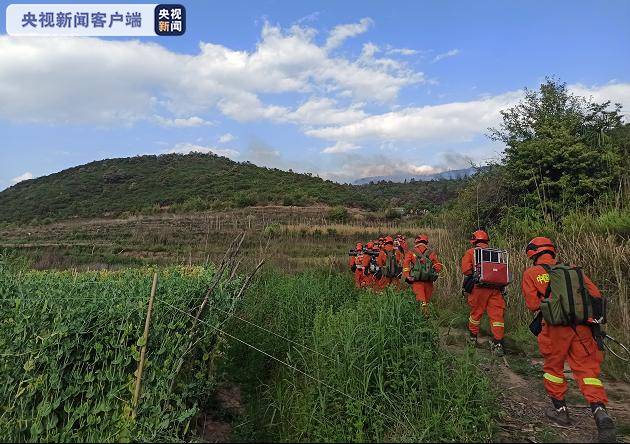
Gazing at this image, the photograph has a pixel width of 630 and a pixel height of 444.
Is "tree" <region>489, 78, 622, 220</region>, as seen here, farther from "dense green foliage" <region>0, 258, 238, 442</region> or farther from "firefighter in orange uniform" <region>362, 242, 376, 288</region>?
"dense green foliage" <region>0, 258, 238, 442</region>

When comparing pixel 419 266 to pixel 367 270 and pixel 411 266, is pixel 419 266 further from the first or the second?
pixel 367 270

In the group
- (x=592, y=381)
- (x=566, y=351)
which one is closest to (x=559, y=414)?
(x=592, y=381)

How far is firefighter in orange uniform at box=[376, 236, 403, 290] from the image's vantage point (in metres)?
10.3

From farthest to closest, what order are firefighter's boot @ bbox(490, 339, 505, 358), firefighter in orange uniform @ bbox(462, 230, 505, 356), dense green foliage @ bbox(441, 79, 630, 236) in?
dense green foliage @ bbox(441, 79, 630, 236), firefighter in orange uniform @ bbox(462, 230, 505, 356), firefighter's boot @ bbox(490, 339, 505, 358)

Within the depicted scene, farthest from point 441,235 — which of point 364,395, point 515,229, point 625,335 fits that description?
point 364,395

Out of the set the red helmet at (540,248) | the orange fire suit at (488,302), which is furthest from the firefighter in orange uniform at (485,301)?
the red helmet at (540,248)

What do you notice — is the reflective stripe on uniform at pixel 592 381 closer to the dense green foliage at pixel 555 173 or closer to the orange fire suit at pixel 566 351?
the orange fire suit at pixel 566 351

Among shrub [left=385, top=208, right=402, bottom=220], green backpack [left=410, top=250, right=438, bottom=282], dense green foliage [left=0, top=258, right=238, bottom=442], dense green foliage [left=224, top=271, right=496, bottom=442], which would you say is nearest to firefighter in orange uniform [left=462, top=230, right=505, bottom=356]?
green backpack [left=410, top=250, right=438, bottom=282]

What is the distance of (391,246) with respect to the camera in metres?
10.7

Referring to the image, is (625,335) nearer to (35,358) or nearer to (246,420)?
(246,420)

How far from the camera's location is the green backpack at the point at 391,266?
1030 cm


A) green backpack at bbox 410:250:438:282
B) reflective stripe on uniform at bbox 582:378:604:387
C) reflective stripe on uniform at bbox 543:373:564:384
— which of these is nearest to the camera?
reflective stripe on uniform at bbox 582:378:604:387

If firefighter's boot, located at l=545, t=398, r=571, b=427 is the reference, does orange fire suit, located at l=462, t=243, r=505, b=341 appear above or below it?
above

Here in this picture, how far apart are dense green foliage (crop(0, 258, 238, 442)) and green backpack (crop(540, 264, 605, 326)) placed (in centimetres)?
337
